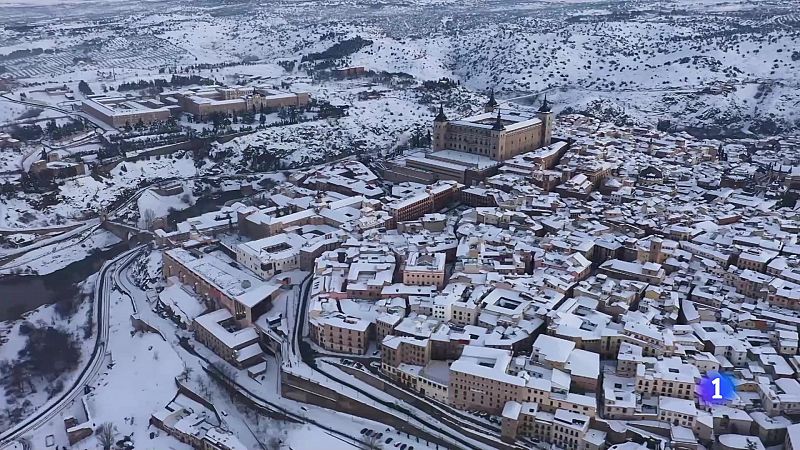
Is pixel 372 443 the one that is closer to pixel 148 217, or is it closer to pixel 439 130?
pixel 148 217

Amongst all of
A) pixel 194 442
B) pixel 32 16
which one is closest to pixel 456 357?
pixel 194 442

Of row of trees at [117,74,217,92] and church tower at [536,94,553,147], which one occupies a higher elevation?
row of trees at [117,74,217,92]

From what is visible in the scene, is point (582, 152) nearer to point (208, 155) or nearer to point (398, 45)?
point (208, 155)

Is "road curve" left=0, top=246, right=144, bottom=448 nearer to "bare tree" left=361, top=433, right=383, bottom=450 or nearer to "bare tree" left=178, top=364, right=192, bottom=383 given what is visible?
"bare tree" left=178, top=364, right=192, bottom=383

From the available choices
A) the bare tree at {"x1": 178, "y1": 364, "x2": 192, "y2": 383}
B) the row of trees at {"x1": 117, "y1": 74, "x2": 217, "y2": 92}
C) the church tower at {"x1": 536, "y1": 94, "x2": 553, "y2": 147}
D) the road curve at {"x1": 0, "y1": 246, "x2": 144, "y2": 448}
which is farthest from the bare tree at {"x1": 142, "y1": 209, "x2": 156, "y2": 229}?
the row of trees at {"x1": 117, "y1": 74, "x2": 217, "y2": 92}

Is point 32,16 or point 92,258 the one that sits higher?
point 32,16

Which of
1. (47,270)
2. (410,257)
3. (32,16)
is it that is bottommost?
(47,270)

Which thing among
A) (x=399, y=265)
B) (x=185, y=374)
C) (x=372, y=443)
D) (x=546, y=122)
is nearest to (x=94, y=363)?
(x=185, y=374)
